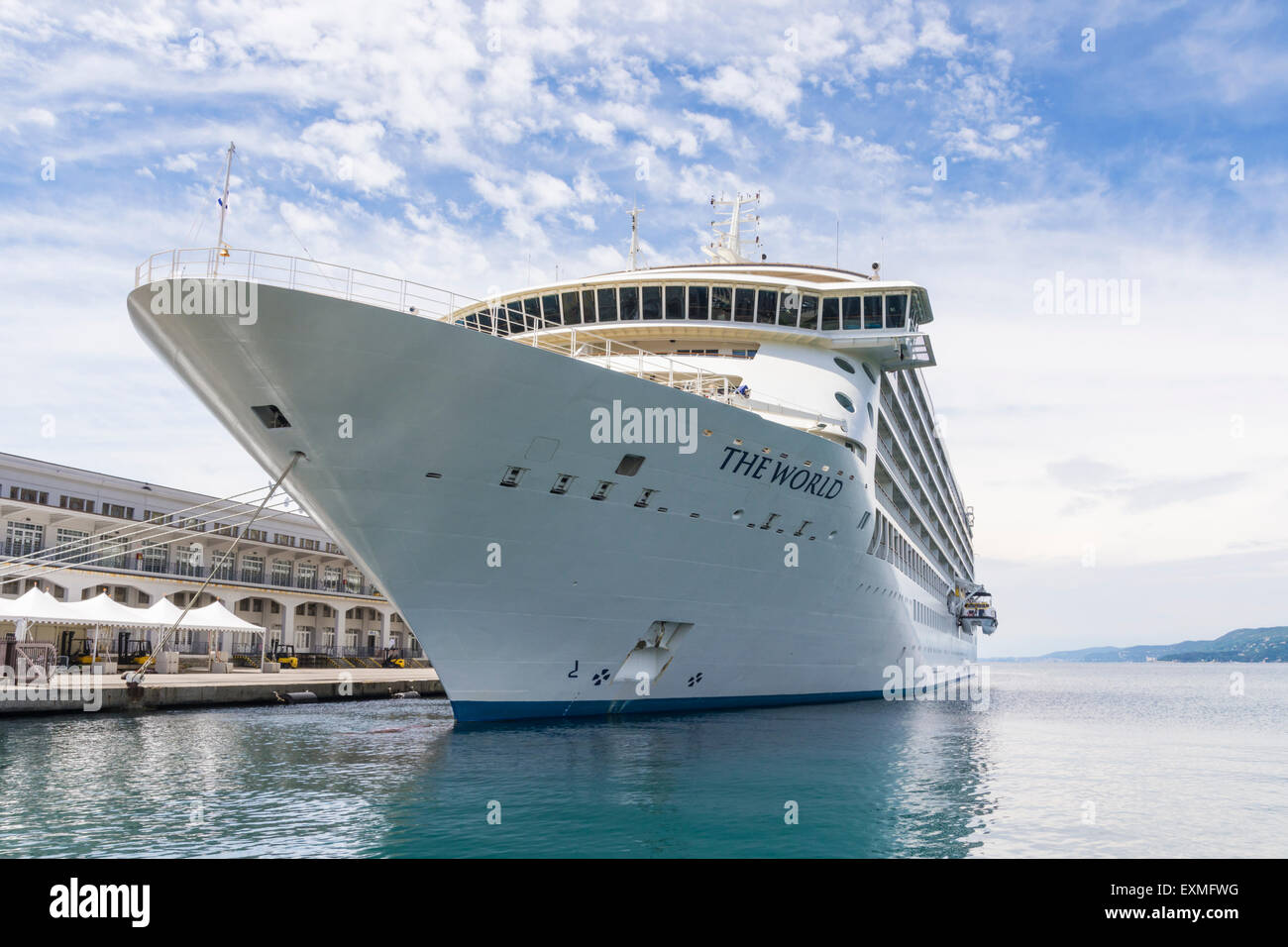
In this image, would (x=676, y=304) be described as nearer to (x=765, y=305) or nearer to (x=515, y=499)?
(x=765, y=305)

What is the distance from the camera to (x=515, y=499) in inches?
599

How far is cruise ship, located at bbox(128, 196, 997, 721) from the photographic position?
44.7ft

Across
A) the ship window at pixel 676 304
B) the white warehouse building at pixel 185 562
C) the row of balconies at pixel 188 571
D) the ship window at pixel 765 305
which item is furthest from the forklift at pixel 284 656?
the ship window at pixel 765 305

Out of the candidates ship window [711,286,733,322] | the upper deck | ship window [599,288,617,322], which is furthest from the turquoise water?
ship window [599,288,617,322]

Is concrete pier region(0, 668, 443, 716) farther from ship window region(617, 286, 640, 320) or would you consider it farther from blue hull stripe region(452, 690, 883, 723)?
ship window region(617, 286, 640, 320)

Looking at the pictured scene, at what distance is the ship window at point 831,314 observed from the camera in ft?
74.3

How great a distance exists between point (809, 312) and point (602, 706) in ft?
35.8

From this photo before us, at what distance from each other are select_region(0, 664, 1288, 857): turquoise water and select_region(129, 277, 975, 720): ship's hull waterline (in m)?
1.28

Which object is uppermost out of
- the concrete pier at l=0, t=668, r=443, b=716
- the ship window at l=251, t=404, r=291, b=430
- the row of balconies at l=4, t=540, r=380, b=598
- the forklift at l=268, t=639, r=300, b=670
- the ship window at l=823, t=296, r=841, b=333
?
the ship window at l=823, t=296, r=841, b=333

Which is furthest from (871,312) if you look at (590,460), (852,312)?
(590,460)

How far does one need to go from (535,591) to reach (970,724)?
15.1 metres

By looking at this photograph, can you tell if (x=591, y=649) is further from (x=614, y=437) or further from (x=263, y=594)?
(x=263, y=594)

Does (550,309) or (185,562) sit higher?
(550,309)

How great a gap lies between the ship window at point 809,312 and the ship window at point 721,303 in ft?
6.48
